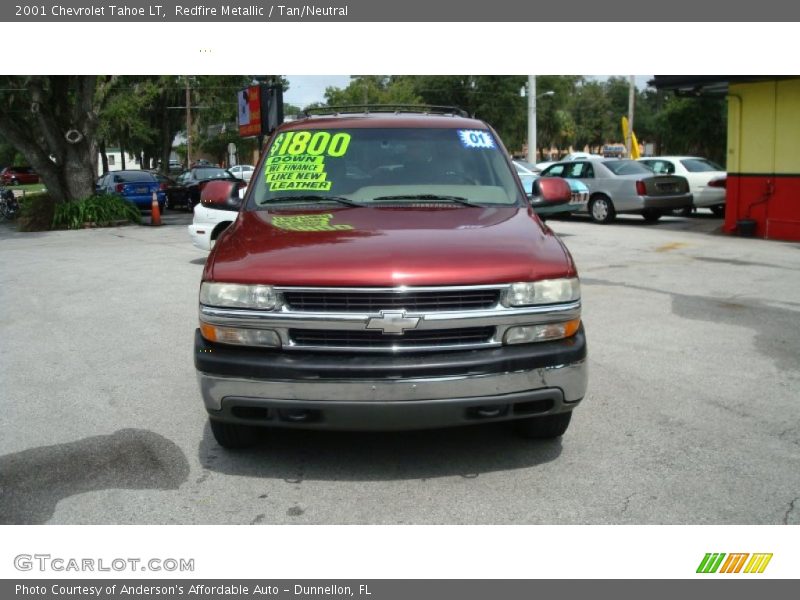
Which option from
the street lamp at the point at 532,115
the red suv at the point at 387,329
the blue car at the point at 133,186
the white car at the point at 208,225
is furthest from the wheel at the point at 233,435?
the street lamp at the point at 532,115

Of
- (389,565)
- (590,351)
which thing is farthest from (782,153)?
(389,565)

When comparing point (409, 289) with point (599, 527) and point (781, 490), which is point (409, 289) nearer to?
point (599, 527)

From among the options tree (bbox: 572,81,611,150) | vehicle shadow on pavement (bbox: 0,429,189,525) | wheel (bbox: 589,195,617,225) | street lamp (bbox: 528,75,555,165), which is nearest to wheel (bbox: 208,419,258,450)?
vehicle shadow on pavement (bbox: 0,429,189,525)

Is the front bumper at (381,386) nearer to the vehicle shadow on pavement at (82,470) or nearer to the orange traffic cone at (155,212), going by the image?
the vehicle shadow on pavement at (82,470)

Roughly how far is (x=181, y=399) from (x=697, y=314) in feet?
17.7

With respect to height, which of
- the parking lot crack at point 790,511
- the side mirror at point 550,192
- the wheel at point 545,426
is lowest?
the parking lot crack at point 790,511

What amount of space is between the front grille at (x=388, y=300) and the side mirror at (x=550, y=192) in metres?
1.87

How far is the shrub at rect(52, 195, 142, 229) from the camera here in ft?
72.4

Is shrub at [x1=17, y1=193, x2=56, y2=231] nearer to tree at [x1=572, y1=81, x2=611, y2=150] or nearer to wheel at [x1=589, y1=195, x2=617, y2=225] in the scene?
wheel at [x1=589, y1=195, x2=617, y2=225]

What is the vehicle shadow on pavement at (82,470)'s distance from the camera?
4.02m

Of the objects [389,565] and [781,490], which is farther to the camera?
[781,490]

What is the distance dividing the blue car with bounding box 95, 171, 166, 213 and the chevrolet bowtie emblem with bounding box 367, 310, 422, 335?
23.1 m

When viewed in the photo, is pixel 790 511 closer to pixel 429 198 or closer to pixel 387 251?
pixel 387 251

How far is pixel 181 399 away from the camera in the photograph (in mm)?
5676
